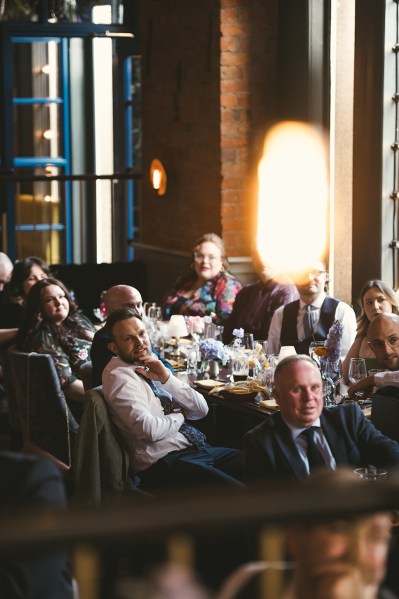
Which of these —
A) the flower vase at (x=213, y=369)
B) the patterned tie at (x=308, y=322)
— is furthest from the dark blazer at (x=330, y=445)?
the patterned tie at (x=308, y=322)

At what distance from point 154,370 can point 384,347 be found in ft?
3.36

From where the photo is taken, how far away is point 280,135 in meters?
8.12

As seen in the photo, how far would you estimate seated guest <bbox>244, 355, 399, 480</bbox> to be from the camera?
3582 mm

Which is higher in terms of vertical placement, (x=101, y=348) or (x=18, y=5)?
(x=18, y=5)

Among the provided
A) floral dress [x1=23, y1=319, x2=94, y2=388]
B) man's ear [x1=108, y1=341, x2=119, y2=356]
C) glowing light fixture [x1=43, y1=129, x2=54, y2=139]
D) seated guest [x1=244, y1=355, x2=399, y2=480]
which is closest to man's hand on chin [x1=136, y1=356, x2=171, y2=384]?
man's ear [x1=108, y1=341, x2=119, y2=356]

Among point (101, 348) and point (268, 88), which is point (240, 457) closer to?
point (101, 348)

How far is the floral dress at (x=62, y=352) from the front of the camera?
544 centimetres

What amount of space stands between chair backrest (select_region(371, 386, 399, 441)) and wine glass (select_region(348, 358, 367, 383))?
665 millimetres

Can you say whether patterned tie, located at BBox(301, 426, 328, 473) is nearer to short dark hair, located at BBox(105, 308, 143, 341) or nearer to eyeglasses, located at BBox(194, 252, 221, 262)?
short dark hair, located at BBox(105, 308, 143, 341)

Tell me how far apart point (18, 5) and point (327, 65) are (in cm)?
622

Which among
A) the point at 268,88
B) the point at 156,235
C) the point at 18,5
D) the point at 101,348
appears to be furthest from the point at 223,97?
the point at 18,5

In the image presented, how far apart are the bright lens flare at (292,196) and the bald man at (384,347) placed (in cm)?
272

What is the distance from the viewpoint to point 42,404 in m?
4.81

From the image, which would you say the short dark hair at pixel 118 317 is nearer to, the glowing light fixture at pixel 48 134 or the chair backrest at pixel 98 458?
the chair backrest at pixel 98 458
